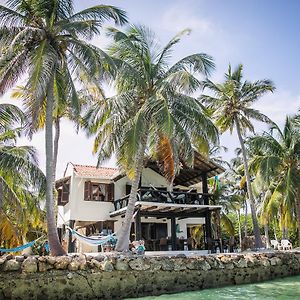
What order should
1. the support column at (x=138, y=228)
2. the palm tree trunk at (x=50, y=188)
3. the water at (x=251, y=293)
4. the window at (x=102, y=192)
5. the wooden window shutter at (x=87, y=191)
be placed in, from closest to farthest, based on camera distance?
the water at (x=251, y=293) < the palm tree trunk at (x=50, y=188) < the support column at (x=138, y=228) < the wooden window shutter at (x=87, y=191) < the window at (x=102, y=192)

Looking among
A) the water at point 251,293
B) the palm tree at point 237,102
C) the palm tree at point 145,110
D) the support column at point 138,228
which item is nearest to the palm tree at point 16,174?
the palm tree at point 145,110

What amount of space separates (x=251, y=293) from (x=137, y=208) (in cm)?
777

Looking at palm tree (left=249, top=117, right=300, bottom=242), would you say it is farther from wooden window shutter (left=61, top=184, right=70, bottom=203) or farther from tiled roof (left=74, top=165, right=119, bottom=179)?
wooden window shutter (left=61, top=184, right=70, bottom=203)

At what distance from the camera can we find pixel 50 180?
1188cm

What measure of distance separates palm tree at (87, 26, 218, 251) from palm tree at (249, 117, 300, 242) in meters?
5.93

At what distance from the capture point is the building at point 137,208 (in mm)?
18500

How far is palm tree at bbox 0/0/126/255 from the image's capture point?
11.5 m

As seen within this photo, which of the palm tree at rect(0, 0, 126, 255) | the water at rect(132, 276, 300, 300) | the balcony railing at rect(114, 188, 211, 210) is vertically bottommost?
the water at rect(132, 276, 300, 300)

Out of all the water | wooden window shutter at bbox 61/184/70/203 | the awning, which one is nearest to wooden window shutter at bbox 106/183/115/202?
the awning

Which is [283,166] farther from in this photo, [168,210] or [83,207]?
[83,207]

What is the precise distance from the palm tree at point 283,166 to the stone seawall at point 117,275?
707 cm

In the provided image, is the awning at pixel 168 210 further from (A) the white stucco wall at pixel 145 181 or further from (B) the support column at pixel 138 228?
(A) the white stucco wall at pixel 145 181

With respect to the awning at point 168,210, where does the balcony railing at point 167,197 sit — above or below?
above

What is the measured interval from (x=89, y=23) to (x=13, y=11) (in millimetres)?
2471
